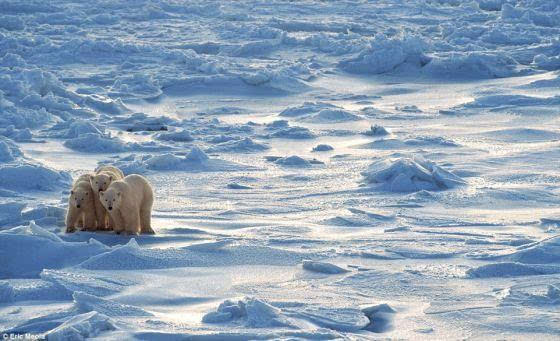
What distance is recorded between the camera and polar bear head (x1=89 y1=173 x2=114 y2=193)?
5938 millimetres

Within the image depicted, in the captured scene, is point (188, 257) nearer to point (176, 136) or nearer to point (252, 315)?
point (252, 315)

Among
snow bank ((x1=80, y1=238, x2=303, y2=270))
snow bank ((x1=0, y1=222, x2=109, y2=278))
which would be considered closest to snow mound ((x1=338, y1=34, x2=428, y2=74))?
snow bank ((x1=80, y1=238, x2=303, y2=270))

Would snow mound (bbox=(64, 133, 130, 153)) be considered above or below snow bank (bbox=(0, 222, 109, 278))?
above

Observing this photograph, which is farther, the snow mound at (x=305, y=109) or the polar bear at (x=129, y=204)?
the snow mound at (x=305, y=109)

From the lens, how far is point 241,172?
8.56 metres

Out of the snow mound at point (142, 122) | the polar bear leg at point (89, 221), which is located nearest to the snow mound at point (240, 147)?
the snow mound at point (142, 122)

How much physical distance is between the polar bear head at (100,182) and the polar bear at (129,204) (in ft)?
0.40

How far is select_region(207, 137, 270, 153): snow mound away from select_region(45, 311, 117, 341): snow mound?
18.1 ft

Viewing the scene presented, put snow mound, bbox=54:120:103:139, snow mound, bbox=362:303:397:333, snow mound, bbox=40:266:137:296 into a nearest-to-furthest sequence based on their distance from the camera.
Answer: snow mound, bbox=362:303:397:333 < snow mound, bbox=40:266:137:296 < snow mound, bbox=54:120:103:139

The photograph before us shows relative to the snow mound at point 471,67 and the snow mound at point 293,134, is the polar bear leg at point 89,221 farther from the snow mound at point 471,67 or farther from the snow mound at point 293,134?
the snow mound at point 471,67

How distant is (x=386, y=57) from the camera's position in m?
15.1

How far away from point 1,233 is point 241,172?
3.42 metres

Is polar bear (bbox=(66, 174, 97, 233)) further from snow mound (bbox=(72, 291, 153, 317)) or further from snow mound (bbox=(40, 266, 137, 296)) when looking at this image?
snow mound (bbox=(72, 291, 153, 317))

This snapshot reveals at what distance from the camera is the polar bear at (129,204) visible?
5.68 meters
